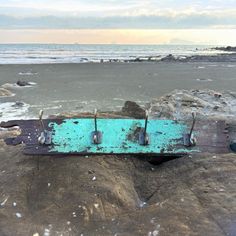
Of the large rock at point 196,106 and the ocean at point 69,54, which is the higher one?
the large rock at point 196,106

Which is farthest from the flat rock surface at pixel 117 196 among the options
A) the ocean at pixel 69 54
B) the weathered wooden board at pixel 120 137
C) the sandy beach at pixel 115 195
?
the ocean at pixel 69 54

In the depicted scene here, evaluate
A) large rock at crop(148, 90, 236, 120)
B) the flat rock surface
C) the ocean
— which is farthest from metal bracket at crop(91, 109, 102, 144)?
the ocean

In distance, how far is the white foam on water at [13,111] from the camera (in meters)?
10.8

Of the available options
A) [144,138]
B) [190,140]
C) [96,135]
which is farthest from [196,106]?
[96,135]

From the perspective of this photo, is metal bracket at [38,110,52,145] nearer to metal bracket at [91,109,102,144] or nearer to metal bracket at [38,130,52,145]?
metal bracket at [38,130,52,145]

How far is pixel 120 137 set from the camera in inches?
161

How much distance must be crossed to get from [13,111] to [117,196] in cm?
877

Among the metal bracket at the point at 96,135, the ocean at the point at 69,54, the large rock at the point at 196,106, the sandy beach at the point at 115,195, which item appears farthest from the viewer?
the ocean at the point at 69,54

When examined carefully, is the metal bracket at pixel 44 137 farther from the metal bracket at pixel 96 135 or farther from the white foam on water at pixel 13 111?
the white foam on water at pixel 13 111

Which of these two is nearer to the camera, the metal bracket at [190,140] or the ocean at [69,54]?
the metal bracket at [190,140]

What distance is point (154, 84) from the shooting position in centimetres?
1912

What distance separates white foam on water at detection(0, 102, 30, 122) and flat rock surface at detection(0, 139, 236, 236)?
263 inches

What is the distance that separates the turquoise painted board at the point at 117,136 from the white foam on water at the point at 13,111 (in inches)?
256

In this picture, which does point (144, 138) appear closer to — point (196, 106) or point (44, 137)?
point (44, 137)
